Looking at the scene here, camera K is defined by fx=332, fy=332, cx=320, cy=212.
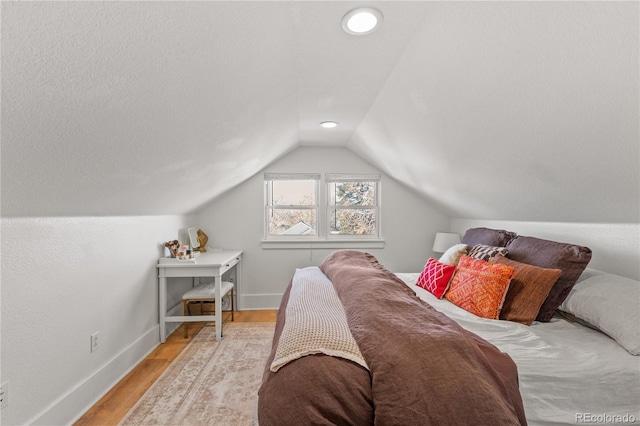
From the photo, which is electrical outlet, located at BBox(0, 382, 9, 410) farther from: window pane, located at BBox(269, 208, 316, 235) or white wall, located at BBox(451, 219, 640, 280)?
white wall, located at BBox(451, 219, 640, 280)

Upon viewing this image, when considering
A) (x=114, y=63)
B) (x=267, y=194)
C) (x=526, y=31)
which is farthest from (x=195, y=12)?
(x=267, y=194)

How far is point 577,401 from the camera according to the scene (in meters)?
1.32

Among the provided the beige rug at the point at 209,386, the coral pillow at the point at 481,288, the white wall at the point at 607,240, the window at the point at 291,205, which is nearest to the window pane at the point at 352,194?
the window at the point at 291,205

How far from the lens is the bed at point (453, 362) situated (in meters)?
1.10

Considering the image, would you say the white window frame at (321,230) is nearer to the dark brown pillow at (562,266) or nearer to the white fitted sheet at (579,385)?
the dark brown pillow at (562,266)

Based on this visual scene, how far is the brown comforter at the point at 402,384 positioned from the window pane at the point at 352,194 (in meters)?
3.09

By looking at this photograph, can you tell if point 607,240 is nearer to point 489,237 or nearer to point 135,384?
point 489,237

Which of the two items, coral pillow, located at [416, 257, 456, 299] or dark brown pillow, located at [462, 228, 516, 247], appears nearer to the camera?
coral pillow, located at [416, 257, 456, 299]

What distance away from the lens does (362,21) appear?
149 cm

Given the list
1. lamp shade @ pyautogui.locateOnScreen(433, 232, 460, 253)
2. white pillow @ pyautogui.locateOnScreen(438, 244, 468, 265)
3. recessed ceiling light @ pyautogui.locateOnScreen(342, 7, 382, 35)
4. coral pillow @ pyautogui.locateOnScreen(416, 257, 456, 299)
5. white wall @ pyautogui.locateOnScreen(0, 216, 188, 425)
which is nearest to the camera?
recessed ceiling light @ pyautogui.locateOnScreen(342, 7, 382, 35)

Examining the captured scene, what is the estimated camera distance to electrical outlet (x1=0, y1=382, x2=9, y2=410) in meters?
1.51

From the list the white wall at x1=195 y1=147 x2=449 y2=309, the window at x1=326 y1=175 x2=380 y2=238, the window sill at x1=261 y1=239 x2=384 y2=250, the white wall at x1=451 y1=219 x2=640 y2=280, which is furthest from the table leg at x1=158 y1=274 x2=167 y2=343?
the white wall at x1=451 y1=219 x2=640 y2=280

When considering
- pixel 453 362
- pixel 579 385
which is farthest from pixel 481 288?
pixel 453 362

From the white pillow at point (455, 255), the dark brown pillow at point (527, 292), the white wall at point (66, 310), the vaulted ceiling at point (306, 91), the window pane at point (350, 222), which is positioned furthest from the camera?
the window pane at point (350, 222)
